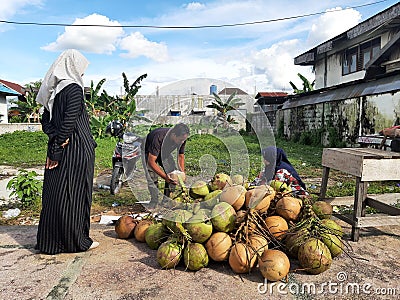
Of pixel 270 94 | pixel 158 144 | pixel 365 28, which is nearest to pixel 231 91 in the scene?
pixel 158 144

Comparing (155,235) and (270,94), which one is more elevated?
(270,94)

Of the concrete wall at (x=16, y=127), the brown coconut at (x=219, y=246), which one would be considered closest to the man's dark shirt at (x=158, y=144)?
the brown coconut at (x=219, y=246)

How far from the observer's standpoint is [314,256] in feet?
9.19

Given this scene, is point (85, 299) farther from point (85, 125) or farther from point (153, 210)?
point (85, 125)

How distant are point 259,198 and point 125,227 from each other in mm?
1458

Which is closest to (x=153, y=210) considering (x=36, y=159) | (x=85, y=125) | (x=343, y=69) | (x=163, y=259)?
(x=163, y=259)

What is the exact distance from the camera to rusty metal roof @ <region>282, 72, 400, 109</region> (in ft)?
36.2

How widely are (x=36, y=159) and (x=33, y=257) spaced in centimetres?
862

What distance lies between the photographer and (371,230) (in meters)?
4.06

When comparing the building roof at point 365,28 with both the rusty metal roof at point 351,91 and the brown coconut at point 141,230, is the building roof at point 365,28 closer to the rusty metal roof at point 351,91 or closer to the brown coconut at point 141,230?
the rusty metal roof at point 351,91

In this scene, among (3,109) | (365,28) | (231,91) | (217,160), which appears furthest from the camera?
(3,109)

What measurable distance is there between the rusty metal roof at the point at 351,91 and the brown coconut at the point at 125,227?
9.60 metres

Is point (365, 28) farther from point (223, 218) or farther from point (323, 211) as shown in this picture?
point (223, 218)

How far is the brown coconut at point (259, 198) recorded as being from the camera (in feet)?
10.00
